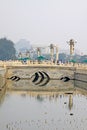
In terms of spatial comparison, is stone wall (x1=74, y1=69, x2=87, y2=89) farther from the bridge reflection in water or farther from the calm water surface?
the calm water surface

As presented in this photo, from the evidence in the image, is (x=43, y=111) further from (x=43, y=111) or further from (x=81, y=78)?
(x=81, y=78)

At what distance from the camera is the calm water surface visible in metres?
31.4

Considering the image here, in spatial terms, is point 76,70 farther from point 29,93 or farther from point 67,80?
point 29,93

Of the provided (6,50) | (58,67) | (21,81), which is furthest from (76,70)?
(6,50)

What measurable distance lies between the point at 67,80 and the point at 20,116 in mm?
43877

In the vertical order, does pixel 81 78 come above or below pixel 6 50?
below

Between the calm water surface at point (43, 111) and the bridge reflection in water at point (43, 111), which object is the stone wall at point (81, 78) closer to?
the bridge reflection in water at point (43, 111)

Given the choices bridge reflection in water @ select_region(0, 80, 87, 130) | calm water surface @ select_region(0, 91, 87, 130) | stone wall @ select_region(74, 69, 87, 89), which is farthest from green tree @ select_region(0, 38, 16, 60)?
calm water surface @ select_region(0, 91, 87, 130)

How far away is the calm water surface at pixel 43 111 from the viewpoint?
103 ft

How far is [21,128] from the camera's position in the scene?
29750 millimetres

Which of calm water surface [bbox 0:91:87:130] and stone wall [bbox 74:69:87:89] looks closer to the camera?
calm water surface [bbox 0:91:87:130]

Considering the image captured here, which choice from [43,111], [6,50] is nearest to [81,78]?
[43,111]

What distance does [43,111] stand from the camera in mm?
39375

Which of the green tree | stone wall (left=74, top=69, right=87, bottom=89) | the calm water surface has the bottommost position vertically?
the calm water surface
